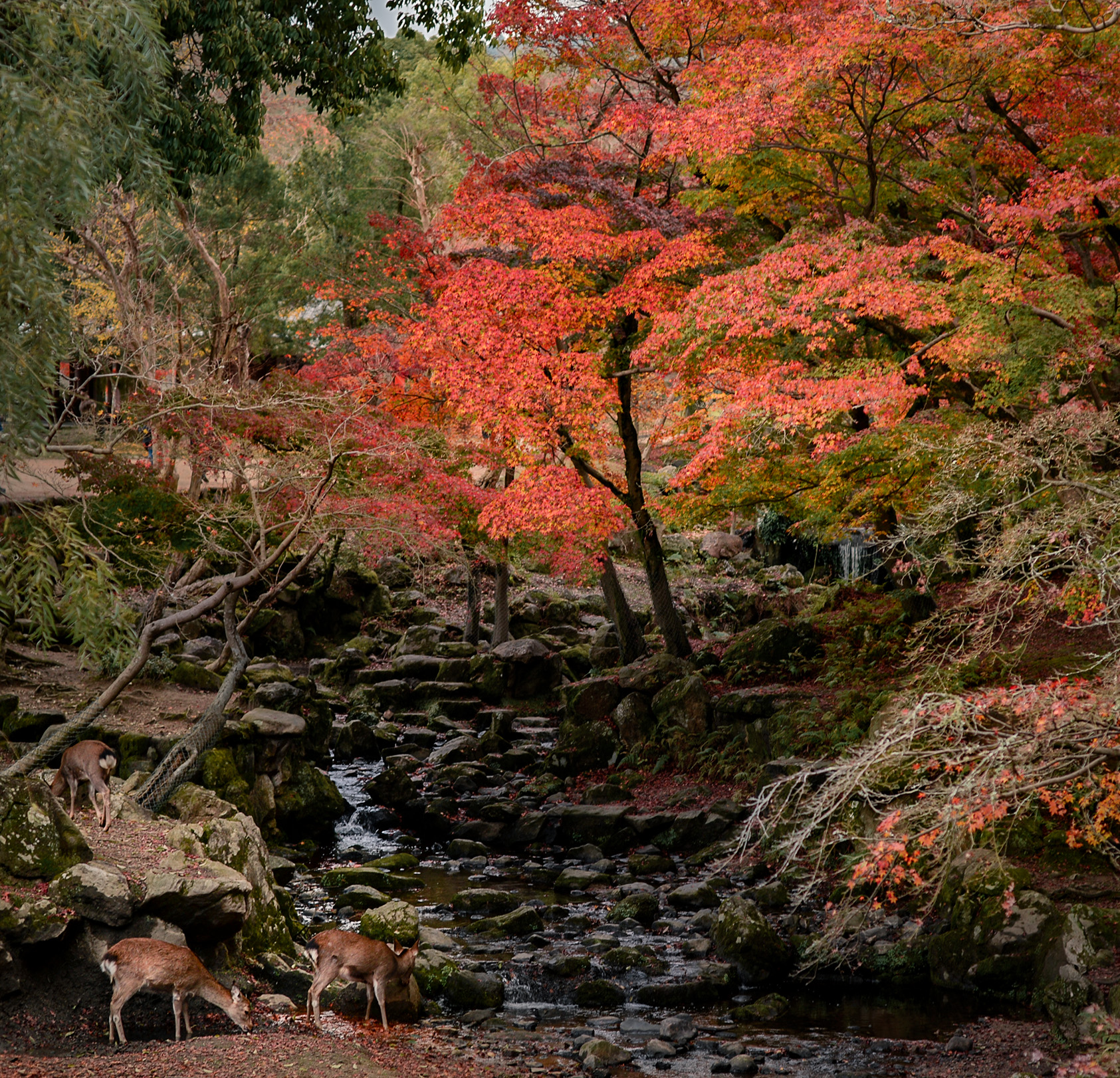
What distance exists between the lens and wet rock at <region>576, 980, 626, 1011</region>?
10.1 meters

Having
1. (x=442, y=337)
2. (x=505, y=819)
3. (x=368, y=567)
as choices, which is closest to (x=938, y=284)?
(x=442, y=337)

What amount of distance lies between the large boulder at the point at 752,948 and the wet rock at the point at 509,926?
2.23 m

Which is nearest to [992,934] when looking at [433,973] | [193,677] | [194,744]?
[433,973]

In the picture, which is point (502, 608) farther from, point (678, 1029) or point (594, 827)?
point (678, 1029)

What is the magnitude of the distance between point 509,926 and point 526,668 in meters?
11.3

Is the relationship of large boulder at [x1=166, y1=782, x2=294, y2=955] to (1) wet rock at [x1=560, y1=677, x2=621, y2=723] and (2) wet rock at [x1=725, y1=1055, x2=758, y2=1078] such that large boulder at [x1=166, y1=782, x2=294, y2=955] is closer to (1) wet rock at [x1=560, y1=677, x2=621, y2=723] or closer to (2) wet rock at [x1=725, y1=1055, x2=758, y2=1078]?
(2) wet rock at [x1=725, y1=1055, x2=758, y2=1078]

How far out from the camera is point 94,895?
825 cm

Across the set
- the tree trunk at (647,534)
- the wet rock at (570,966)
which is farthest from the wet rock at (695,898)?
the tree trunk at (647,534)

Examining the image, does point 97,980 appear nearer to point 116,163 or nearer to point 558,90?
point 116,163

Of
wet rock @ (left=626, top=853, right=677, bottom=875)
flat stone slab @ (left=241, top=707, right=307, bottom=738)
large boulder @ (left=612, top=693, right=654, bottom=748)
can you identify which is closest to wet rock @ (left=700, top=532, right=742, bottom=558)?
large boulder @ (left=612, top=693, right=654, bottom=748)

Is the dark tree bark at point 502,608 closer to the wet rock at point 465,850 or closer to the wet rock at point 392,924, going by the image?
the wet rock at point 465,850

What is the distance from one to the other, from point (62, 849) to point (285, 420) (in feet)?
36.7

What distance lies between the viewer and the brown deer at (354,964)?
8.58m

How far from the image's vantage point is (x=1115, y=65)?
12.9 metres
